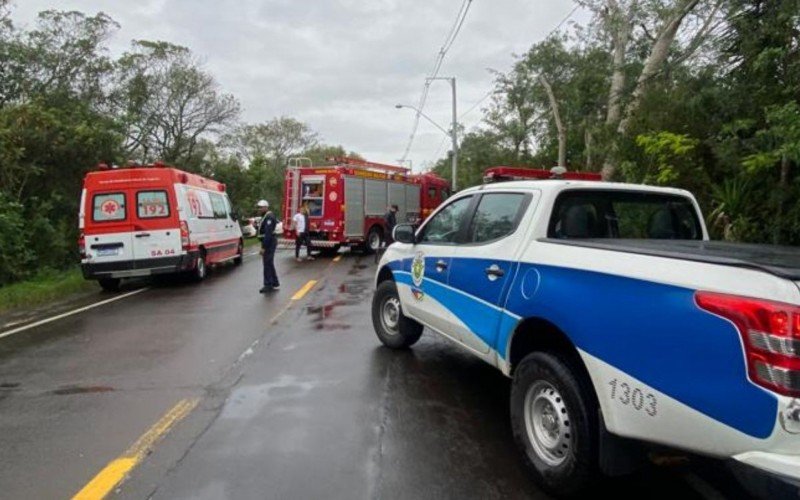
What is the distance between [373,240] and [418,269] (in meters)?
16.5

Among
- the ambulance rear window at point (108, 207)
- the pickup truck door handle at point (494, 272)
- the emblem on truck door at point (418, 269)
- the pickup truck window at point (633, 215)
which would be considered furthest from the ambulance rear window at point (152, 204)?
the pickup truck window at point (633, 215)

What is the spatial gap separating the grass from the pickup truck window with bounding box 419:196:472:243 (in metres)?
8.78

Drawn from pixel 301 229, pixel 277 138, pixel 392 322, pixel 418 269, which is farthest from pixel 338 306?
pixel 277 138

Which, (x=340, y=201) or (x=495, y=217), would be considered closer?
(x=495, y=217)

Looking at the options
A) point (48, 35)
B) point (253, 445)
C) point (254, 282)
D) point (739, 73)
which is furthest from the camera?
point (48, 35)

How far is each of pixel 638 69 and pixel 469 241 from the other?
43.9ft

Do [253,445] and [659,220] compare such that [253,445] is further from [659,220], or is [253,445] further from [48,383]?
[659,220]

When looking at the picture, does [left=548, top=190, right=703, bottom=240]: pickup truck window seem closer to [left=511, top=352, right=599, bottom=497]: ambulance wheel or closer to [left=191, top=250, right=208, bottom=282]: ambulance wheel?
[left=511, top=352, right=599, bottom=497]: ambulance wheel

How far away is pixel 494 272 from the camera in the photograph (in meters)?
4.63

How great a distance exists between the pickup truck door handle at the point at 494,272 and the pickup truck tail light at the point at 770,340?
201 centimetres

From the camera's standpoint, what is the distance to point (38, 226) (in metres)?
17.3

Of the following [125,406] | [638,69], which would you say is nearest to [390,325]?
[125,406]

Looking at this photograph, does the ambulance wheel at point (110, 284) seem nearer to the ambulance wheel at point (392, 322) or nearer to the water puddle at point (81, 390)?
the water puddle at point (81, 390)

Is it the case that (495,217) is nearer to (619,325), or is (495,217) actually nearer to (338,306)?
(619,325)
